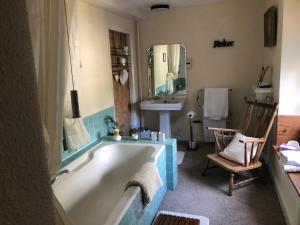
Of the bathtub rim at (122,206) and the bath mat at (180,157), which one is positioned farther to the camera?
the bath mat at (180,157)

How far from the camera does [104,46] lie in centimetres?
334

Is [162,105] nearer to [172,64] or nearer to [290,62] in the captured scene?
[172,64]

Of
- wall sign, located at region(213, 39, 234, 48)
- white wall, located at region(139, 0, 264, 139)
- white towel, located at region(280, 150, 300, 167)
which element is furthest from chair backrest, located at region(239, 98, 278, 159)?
wall sign, located at region(213, 39, 234, 48)

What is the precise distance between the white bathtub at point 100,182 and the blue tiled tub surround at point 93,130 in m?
0.10

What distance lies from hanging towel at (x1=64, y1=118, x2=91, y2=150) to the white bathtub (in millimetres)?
186

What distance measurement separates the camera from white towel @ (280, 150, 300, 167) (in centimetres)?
228

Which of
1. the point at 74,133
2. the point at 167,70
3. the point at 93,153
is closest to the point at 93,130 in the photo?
the point at 93,153

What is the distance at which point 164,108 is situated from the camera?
4.07 m

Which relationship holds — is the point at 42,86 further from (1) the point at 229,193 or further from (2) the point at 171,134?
(2) the point at 171,134

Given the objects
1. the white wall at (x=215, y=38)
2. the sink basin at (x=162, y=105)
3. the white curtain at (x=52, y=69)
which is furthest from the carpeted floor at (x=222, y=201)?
the white curtain at (x=52, y=69)

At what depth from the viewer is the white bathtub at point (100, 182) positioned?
2.21m

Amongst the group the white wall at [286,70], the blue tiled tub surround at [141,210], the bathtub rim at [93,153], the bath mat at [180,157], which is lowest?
the bath mat at [180,157]

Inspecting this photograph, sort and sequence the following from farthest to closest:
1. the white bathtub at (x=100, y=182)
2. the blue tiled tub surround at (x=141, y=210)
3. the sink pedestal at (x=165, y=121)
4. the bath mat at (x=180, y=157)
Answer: the sink pedestal at (x=165, y=121) → the bath mat at (x=180, y=157) → the white bathtub at (x=100, y=182) → the blue tiled tub surround at (x=141, y=210)

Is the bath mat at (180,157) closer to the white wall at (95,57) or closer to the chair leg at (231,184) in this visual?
the chair leg at (231,184)
